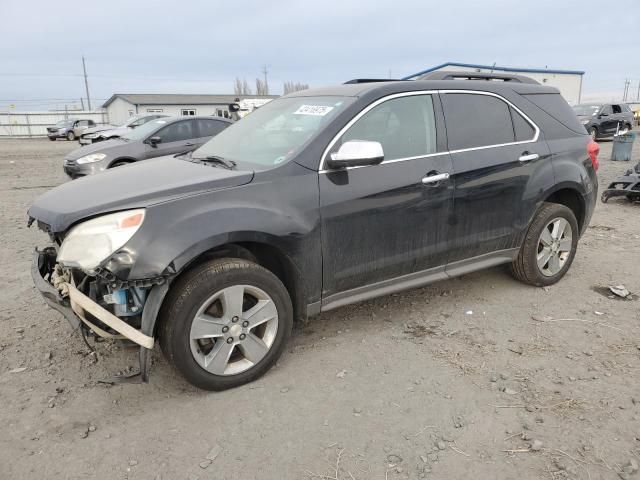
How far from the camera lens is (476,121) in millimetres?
3850

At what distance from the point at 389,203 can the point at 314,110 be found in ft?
2.87

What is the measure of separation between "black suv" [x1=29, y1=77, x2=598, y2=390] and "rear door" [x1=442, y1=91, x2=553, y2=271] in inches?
0.5

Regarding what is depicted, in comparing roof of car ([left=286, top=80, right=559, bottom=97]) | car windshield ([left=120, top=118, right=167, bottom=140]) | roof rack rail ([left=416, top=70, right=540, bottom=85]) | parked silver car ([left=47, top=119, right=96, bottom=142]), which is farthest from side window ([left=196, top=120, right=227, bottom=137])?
parked silver car ([left=47, top=119, right=96, bottom=142])

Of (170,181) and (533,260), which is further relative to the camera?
(533,260)

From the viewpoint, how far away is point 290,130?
11.4 ft

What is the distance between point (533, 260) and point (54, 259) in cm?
377

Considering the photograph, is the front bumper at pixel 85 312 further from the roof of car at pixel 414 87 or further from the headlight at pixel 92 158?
the headlight at pixel 92 158

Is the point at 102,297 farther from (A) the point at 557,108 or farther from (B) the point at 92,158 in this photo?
(B) the point at 92,158

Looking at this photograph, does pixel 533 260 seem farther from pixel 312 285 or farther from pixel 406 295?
pixel 312 285

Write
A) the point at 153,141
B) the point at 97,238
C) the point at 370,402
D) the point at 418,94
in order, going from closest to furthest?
the point at 97,238
the point at 370,402
the point at 418,94
the point at 153,141

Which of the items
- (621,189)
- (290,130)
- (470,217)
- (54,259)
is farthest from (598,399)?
(621,189)

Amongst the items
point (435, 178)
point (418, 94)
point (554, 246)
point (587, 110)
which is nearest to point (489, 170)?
point (435, 178)

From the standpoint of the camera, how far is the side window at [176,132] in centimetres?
968

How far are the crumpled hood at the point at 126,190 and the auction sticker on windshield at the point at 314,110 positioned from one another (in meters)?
0.76
